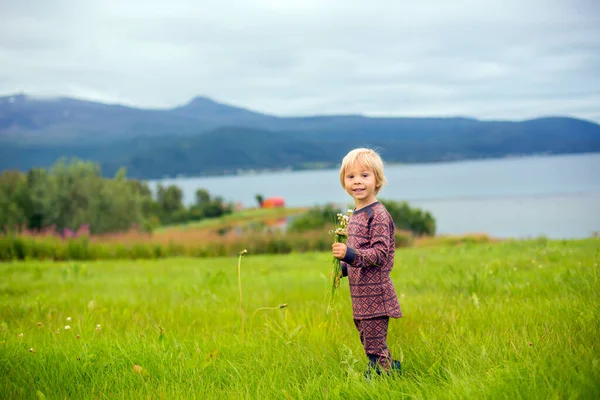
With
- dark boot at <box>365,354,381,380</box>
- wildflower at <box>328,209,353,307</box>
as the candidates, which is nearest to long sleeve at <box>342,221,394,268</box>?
wildflower at <box>328,209,353,307</box>

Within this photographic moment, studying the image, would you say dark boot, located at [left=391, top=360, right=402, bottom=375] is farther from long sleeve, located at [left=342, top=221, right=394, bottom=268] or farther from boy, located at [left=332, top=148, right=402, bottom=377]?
long sleeve, located at [left=342, top=221, right=394, bottom=268]

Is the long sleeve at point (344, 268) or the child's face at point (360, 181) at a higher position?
the child's face at point (360, 181)

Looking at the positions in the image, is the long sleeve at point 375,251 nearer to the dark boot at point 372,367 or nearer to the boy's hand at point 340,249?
the boy's hand at point 340,249

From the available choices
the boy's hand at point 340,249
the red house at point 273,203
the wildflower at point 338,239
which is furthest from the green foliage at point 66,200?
the red house at point 273,203

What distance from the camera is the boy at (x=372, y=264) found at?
11.3 feet

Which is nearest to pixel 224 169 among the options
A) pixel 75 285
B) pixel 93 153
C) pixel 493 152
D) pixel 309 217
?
pixel 93 153

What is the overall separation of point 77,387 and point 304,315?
7.28ft

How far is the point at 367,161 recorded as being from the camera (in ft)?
11.6

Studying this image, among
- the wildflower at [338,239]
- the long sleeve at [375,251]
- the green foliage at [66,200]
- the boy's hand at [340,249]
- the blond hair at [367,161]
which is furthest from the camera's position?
the green foliage at [66,200]

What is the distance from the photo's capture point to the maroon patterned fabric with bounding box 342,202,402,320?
3.43m

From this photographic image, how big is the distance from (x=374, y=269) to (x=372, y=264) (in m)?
0.06

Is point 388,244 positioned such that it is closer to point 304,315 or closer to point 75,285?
point 304,315

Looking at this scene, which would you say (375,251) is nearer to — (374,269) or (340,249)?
(374,269)

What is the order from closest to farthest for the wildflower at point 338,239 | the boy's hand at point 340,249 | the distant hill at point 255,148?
the boy's hand at point 340,249 < the wildflower at point 338,239 < the distant hill at point 255,148
